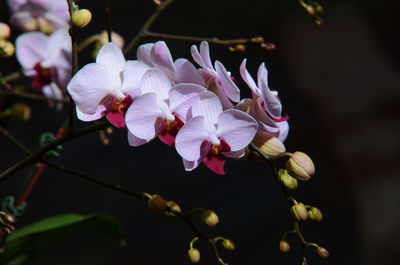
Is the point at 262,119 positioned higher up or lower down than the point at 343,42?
higher up

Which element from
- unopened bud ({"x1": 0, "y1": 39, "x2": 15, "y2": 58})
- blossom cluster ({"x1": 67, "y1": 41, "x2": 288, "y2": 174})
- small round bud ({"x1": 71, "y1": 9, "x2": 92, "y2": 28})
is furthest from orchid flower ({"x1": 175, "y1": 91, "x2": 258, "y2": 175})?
unopened bud ({"x1": 0, "y1": 39, "x2": 15, "y2": 58})

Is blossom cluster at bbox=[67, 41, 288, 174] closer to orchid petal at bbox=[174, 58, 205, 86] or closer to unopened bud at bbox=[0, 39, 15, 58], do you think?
orchid petal at bbox=[174, 58, 205, 86]

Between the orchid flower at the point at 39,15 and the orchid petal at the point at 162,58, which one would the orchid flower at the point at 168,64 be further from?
the orchid flower at the point at 39,15

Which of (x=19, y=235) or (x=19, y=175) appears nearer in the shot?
(x=19, y=235)

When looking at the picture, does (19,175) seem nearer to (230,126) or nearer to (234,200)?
(234,200)

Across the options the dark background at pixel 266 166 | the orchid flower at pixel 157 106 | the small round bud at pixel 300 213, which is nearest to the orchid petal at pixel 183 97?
the orchid flower at pixel 157 106

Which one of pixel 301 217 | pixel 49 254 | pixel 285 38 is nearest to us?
pixel 301 217

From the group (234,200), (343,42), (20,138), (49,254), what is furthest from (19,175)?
(343,42)
